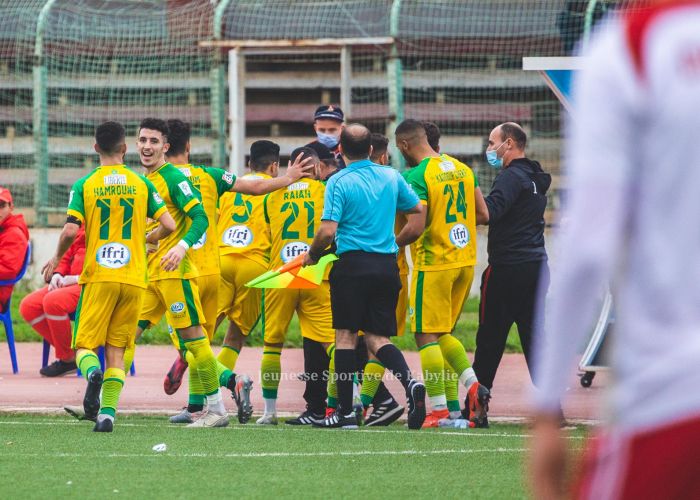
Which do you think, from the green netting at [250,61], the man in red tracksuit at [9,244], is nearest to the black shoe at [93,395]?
the man in red tracksuit at [9,244]

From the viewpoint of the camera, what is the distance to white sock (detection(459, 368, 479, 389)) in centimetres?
912

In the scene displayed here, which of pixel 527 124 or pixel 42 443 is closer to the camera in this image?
pixel 42 443

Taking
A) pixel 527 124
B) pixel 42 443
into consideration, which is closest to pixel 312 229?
pixel 42 443

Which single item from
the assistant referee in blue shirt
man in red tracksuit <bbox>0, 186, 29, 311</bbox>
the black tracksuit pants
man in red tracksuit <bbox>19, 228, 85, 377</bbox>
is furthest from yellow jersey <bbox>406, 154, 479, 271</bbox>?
man in red tracksuit <bbox>0, 186, 29, 311</bbox>

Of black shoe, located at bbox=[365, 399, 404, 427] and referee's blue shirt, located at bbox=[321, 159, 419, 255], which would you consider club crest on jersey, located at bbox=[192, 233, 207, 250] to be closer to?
referee's blue shirt, located at bbox=[321, 159, 419, 255]

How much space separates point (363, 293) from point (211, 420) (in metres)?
1.37

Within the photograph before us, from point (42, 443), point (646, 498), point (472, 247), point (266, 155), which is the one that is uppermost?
point (266, 155)

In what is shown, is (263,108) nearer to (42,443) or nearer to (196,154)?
(196,154)

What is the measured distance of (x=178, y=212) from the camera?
914 centimetres

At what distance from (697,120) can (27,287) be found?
17672 mm

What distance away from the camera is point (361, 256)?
864cm

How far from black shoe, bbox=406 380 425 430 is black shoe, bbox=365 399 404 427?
48 cm

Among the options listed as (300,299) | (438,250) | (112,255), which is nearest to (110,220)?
(112,255)

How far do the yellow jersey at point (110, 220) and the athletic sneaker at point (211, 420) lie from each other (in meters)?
1.11
